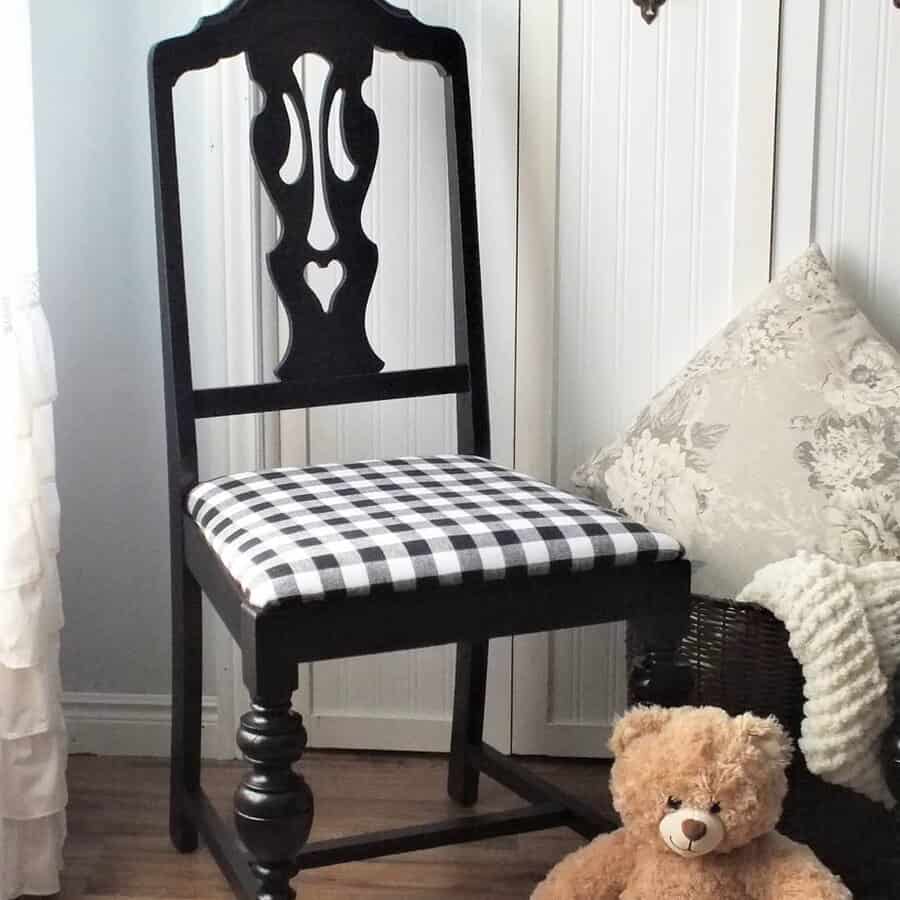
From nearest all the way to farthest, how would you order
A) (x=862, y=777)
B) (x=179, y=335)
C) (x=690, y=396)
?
(x=862, y=777) < (x=179, y=335) < (x=690, y=396)

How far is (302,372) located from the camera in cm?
178

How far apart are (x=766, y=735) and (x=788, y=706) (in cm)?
18

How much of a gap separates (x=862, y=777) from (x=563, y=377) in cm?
67

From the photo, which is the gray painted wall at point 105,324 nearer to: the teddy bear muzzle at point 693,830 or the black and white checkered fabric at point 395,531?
the black and white checkered fabric at point 395,531

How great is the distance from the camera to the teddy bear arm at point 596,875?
1583mm

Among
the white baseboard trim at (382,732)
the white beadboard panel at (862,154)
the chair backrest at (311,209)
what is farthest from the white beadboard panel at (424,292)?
the white beadboard panel at (862,154)

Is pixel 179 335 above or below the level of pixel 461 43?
below

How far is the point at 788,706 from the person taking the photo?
1.67 m

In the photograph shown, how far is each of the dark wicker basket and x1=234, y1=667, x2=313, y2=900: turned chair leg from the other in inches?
20.4

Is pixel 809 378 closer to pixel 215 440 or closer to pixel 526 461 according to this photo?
pixel 526 461

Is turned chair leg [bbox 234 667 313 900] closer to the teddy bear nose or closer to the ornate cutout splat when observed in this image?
the teddy bear nose

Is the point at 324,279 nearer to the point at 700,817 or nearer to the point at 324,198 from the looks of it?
the point at 324,198

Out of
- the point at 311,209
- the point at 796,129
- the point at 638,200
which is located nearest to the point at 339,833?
the point at 311,209

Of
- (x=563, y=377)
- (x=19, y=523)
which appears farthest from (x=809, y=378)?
(x=19, y=523)
